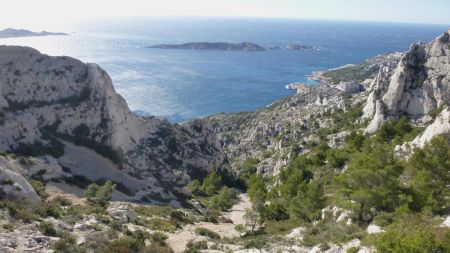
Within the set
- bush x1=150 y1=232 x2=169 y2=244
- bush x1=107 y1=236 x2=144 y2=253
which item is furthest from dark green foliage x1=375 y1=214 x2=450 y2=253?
bush x1=150 y1=232 x2=169 y2=244

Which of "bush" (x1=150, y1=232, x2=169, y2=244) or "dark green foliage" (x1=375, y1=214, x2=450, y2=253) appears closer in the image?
"dark green foliage" (x1=375, y1=214, x2=450, y2=253)

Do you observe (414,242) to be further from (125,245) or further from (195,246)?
(125,245)

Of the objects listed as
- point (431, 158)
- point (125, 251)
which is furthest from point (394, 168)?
point (125, 251)

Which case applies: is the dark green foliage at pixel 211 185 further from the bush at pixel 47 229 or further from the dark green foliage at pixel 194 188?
the bush at pixel 47 229

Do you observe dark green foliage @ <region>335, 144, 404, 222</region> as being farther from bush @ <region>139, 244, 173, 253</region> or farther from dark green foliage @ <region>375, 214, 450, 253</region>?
bush @ <region>139, 244, 173, 253</region>

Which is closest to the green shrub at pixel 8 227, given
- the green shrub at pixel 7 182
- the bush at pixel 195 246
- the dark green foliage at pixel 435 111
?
the green shrub at pixel 7 182

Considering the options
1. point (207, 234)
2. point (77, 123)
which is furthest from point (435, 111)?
point (77, 123)
